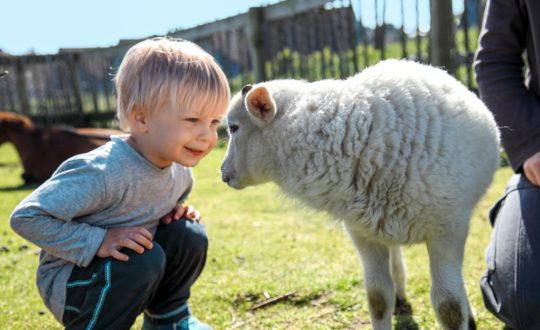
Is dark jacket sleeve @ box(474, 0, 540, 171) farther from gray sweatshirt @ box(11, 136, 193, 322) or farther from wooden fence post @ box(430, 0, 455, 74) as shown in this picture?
wooden fence post @ box(430, 0, 455, 74)

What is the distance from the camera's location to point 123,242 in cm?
211

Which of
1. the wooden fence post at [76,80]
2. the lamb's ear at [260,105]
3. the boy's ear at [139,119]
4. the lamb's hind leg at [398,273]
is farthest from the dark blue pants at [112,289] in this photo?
the wooden fence post at [76,80]

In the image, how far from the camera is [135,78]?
2.27 m

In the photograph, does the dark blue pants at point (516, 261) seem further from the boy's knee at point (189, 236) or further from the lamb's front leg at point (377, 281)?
the boy's knee at point (189, 236)

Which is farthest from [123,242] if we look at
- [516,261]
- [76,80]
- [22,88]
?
[22,88]

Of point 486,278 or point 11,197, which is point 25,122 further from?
point 486,278

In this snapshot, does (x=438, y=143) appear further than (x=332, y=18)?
No

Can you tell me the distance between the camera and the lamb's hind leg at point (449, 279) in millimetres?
2256

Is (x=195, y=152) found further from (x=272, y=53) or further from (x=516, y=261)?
(x=272, y=53)

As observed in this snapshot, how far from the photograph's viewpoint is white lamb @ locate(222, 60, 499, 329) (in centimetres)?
223

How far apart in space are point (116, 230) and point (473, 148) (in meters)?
1.44

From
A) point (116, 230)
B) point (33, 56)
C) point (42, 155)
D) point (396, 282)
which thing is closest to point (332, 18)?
point (42, 155)

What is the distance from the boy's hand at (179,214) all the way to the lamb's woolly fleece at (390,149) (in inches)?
18.0

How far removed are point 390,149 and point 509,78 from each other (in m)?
0.89
